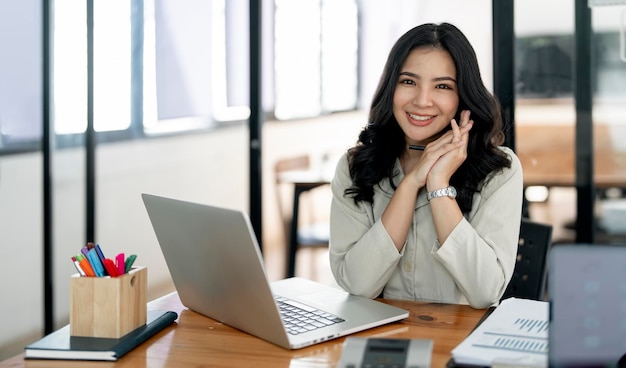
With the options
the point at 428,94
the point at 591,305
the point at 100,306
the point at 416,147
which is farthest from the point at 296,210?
the point at 591,305

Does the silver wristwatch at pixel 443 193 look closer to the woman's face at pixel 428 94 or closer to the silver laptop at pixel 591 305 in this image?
the woman's face at pixel 428 94

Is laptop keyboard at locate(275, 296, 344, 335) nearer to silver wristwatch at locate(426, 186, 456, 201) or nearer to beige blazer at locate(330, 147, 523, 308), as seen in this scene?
beige blazer at locate(330, 147, 523, 308)

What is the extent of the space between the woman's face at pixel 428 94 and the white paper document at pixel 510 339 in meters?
0.59

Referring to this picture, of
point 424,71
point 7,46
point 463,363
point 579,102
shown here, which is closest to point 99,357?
point 463,363

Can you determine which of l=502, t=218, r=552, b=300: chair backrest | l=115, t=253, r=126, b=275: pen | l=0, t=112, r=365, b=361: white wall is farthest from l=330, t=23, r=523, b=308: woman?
l=0, t=112, r=365, b=361: white wall

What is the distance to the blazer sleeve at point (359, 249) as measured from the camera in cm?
205

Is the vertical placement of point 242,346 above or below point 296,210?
below

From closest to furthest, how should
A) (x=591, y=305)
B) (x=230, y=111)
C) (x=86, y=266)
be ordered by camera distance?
(x=591, y=305), (x=86, y=266), (x=230, y=111)

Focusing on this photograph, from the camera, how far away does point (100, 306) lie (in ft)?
5.31

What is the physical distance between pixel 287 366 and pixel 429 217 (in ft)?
2.79

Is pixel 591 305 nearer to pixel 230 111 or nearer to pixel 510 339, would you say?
pixel 510 339

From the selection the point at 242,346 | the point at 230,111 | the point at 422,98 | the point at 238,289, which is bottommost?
the point at 242,346

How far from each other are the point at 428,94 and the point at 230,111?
205 centimetres

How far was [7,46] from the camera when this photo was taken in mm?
3455
